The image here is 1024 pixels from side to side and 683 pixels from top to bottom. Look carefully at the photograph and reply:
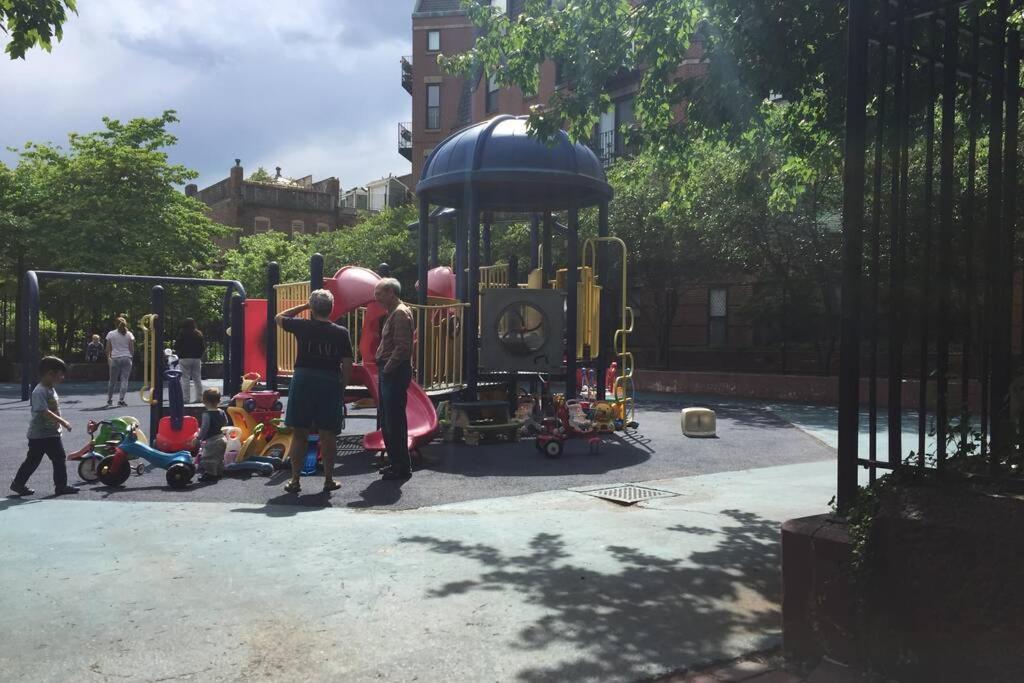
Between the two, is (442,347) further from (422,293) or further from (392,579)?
(392,579)

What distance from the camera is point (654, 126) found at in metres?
7.84

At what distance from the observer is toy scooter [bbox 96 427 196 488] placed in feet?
23.4

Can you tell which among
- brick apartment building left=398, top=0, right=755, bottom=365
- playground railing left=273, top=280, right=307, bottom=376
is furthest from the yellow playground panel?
brick apartment building left=398, top=0, right=755, bottom=365

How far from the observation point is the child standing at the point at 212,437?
769cm

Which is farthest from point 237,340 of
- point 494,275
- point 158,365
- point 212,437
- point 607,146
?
point 607,146

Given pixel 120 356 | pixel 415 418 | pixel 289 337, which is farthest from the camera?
pixel 120 356

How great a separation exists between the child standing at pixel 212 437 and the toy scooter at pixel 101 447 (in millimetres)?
636

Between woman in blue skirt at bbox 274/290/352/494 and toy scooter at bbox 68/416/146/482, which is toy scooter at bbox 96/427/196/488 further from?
woman in blue skirt at bbox 274/290/352/494

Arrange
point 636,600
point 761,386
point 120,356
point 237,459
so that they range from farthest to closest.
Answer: point 761,386, point 120,356, point 237,459, point 636,600

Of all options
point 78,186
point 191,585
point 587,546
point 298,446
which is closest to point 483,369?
point 298,446

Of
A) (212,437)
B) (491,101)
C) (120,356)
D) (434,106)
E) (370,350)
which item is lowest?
(212,437)

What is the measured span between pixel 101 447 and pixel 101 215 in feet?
69.9

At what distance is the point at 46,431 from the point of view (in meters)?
6.75

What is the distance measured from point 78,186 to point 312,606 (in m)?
27.3
